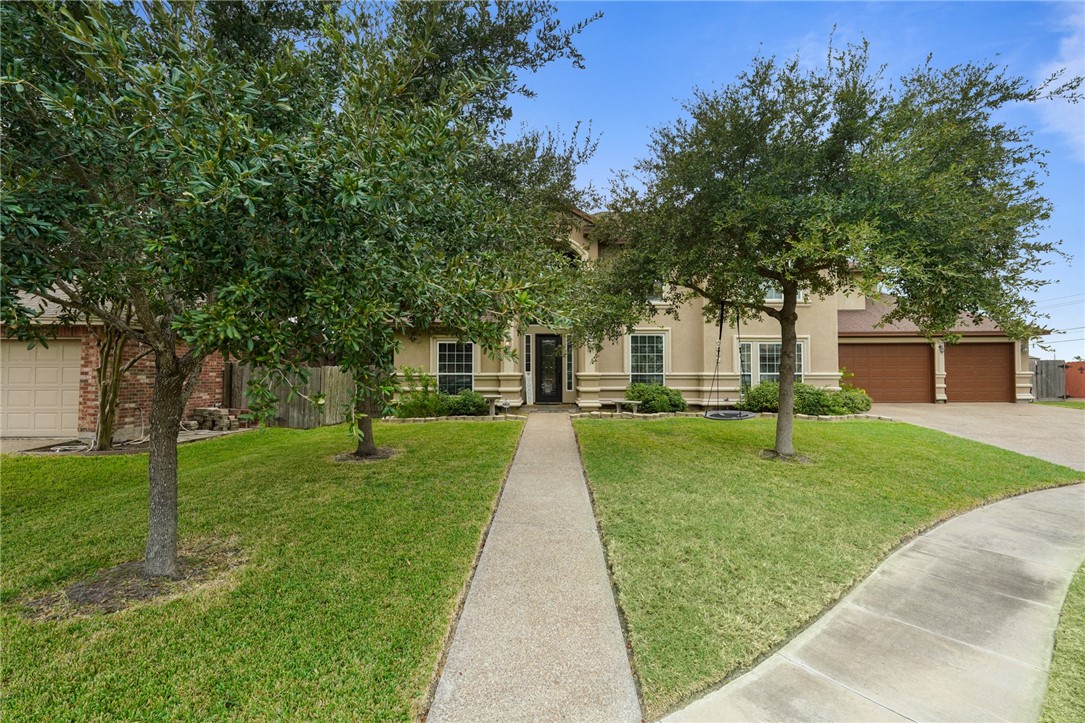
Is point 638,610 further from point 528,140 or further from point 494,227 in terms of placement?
point 528,140

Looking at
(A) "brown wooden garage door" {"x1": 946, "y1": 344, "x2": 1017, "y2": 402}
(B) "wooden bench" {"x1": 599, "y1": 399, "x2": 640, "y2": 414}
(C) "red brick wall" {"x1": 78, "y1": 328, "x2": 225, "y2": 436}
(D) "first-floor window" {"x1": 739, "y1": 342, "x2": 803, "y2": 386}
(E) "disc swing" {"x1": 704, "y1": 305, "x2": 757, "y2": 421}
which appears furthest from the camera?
(A) "brown wooden garage door" {"x1": 946, "y1": 344, "x2": 1017, "y2": 402}

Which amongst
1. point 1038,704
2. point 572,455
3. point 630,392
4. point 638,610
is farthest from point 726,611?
point 630,392

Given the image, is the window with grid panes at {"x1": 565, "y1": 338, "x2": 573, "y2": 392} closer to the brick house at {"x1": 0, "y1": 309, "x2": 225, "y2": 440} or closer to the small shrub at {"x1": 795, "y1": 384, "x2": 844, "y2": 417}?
the small shrub at {"x1": 795, "y1": 384, "x2": 844, "y2": 417}

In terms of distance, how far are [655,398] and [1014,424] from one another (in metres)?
10.1

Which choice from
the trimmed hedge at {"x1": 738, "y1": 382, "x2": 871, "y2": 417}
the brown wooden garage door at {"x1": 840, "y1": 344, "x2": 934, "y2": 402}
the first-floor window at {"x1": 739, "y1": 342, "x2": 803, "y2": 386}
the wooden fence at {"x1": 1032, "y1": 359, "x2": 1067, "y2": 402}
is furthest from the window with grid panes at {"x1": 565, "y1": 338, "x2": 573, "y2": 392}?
the wooden fence at {"x1": 1032, "y1": 359, "x2": 1067, "y2": 402}

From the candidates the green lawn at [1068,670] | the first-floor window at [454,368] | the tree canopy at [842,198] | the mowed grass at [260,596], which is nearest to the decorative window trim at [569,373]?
the first-floor window at [454,368]

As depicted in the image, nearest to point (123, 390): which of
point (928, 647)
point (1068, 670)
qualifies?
point (928, 647)

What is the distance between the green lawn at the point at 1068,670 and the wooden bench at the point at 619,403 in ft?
33.2

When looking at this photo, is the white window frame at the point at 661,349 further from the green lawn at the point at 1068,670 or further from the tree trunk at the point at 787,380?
the green lawn at the point at 1068,670

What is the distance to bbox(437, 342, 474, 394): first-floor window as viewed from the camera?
49.4ft

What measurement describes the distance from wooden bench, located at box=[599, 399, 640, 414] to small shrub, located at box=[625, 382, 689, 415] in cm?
19

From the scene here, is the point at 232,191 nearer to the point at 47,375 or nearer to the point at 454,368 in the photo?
the point at 454,368

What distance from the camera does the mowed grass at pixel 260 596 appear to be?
8.62 feet

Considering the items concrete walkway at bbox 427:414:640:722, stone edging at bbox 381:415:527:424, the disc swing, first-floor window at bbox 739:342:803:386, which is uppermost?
first-floor window at bbox 739:342:803:386
